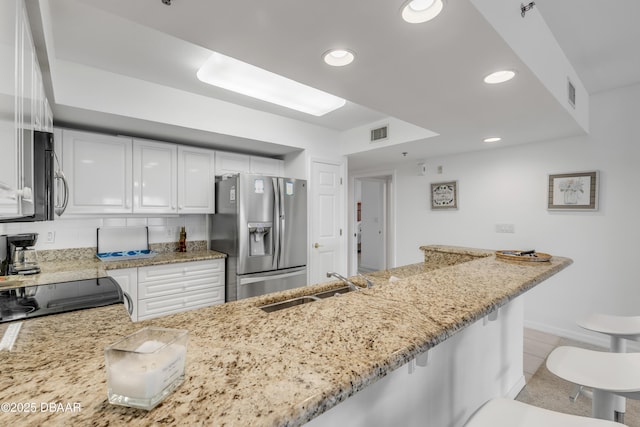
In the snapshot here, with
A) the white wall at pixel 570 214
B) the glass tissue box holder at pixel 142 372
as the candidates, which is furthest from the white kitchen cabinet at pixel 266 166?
the glass tissue box holder at pixel 142 372

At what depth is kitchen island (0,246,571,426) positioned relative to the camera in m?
0.47

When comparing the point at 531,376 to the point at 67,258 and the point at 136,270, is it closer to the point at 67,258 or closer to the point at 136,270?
the point at 136,270

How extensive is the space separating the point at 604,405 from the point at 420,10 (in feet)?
5.80

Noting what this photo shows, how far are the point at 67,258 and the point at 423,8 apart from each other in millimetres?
3369

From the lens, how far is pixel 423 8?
3.52 feet

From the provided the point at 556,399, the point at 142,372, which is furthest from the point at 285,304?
the point at 556,399

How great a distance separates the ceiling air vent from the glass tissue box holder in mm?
3167

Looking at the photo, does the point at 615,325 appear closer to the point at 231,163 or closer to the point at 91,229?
the point at 231,163

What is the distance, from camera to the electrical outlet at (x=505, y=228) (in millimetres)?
3324

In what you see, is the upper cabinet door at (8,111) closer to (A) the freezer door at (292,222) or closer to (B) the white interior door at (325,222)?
(A) the freezer door at (292,222)

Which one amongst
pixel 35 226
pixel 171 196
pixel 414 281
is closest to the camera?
pixel 414 281

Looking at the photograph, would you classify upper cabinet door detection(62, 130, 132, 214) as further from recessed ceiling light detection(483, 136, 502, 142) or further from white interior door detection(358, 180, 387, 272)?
white interior door detection(358, 180, 387, 272)

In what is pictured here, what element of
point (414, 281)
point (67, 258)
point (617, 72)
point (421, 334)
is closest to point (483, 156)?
point (617, 72)

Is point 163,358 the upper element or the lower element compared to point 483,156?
lower
